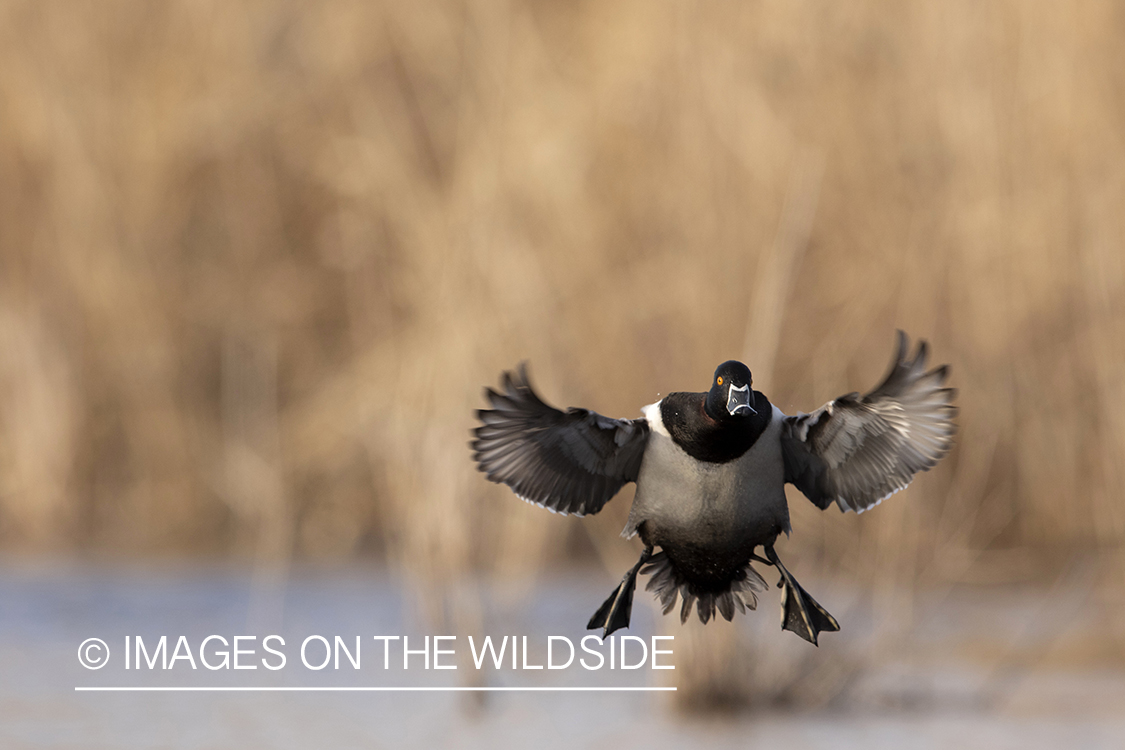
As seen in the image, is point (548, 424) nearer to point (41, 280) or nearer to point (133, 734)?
point (133, 734)

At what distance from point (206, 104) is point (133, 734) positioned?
454 centimetres

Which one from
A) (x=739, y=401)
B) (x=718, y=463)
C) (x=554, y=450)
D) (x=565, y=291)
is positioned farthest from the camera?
(x=565, y=291)

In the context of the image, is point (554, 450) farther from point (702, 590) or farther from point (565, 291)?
point (565, 291)

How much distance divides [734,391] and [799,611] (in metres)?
0.44

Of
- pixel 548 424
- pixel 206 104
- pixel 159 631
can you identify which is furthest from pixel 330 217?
pixel 548 424

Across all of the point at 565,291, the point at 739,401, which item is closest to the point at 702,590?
the point at 739,401

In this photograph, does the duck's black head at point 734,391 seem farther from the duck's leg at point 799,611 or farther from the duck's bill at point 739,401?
the duck's leg at point 799,611

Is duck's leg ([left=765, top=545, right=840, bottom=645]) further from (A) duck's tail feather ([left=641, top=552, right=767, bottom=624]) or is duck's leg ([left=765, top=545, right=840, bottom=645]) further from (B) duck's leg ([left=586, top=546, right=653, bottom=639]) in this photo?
(B) duck's leg ([left=586, top=546, right=653, bottom=639])

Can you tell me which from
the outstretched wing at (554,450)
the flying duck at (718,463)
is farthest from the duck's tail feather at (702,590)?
the outstretched wing at (554,450)

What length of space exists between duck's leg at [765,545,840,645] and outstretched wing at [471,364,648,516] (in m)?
0.29

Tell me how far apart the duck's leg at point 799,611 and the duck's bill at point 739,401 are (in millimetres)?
224

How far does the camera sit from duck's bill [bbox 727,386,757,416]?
1.90 meters

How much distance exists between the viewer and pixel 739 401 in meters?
1.92

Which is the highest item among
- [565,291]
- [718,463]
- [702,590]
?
[565,291]
